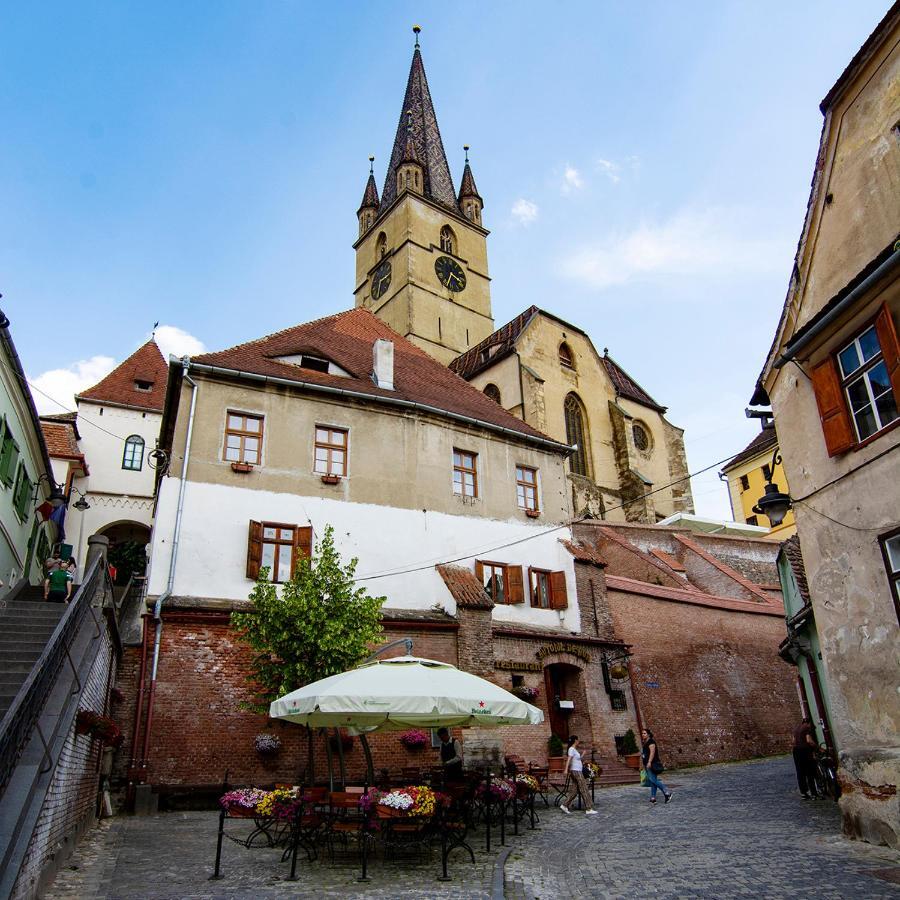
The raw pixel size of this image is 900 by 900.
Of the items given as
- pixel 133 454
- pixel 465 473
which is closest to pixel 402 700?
pixel 465 473

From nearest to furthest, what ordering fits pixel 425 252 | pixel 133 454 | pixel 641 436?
1. pixel 133 454
2. pixel 641 436
3. pixel 425 252

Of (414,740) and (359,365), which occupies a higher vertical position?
(359,365)

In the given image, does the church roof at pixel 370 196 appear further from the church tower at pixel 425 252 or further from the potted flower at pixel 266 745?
the potted flower at pixel 266 745

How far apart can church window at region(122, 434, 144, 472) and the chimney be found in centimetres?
1582

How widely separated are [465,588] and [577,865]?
10.1m

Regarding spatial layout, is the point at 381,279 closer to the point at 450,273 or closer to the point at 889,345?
the point at 450,273

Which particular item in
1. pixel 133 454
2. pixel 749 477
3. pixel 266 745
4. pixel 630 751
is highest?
pixel 749 477

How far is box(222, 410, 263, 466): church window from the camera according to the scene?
1875 cm

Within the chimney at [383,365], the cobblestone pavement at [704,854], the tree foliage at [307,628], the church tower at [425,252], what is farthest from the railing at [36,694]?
the church tower at [425,252]

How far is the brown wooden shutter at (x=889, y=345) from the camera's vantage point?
29.5ft

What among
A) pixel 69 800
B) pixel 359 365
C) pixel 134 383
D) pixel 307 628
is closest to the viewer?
pixel 69 800

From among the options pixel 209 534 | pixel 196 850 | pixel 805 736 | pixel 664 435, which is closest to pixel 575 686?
pixel 805 736

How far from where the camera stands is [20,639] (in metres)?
10.9

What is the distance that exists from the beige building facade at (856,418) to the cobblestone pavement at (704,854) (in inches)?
43.0
